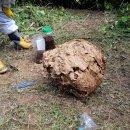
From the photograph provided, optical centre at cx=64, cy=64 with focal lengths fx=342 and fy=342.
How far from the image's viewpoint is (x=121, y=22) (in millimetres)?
5324

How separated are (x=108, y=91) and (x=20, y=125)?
1.06 metres

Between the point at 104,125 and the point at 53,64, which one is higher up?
the point at 53,64

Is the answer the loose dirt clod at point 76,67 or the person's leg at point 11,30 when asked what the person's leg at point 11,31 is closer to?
the person's leg at point 11,30

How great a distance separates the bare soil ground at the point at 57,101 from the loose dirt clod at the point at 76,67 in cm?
18

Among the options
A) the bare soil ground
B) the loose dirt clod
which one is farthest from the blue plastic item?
the loose dirt clod

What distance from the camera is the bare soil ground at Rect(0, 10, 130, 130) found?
11.0 feet

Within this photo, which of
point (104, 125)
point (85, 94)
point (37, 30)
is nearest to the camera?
point (104, 125)

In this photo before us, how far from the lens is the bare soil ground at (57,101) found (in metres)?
3.35

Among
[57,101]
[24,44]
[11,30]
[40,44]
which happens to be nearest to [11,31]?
[11,30]

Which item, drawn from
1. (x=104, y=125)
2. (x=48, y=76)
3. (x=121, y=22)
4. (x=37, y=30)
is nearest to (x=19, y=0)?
(x=37, y=30)

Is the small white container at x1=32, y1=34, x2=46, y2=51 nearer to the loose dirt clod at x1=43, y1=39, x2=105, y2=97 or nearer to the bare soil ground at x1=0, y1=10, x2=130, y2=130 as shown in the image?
the bare soil ground at x1=0, y1=10, x2=130, y2=130

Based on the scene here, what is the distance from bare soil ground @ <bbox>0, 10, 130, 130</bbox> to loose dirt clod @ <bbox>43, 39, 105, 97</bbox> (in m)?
0.18

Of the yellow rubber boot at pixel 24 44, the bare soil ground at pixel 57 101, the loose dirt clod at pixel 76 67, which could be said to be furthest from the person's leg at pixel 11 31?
the loose dirt clod at pixel 76 67

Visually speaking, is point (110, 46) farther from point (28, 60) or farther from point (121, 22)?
point (28, 60)
